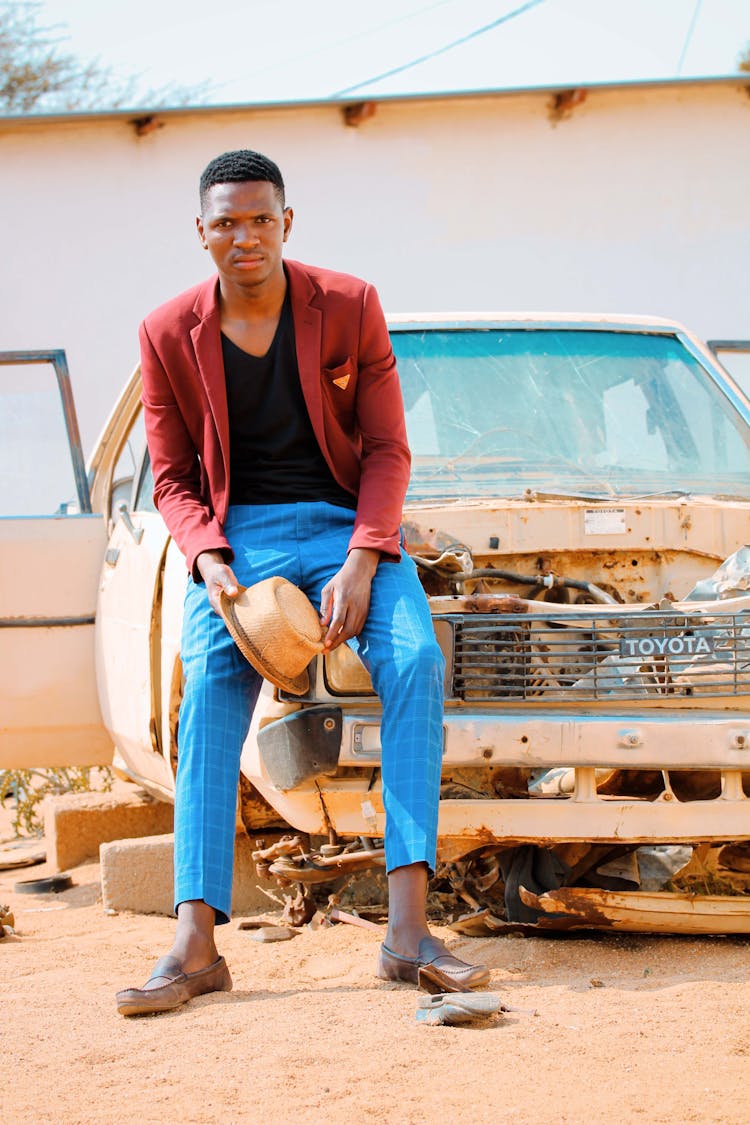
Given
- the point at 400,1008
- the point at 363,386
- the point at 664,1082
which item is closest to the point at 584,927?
the point at 400,1008

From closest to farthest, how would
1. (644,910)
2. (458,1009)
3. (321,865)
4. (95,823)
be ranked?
(458,1009), (644,910), (321,865), (95,823)

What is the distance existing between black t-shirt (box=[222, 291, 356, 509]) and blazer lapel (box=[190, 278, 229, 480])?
0.04 m

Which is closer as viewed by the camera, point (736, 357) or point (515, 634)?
point (515, 634)

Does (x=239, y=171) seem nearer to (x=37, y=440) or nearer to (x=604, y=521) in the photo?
(x=604, y=521)

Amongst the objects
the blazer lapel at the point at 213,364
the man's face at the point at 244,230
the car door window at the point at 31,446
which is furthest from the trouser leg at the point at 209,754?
the car door window at the point at 31,446

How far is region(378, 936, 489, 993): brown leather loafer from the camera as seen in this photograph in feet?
9.35

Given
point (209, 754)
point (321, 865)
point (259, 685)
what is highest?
point (259, 685)

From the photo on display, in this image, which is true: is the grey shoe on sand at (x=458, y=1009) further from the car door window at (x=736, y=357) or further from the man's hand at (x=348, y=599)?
the car door window at (x=736, y=357)

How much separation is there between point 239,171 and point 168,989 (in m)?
1.85

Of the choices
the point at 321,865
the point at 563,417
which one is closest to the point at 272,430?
the point at 321,865

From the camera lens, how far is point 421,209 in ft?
38.8

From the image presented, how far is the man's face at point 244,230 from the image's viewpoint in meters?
3.34

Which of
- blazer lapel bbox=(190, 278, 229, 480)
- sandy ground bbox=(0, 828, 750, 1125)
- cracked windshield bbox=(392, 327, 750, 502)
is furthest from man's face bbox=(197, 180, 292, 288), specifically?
sandy ground bbox=(0, 828, 750, 1125)

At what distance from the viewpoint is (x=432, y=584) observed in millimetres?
4078
